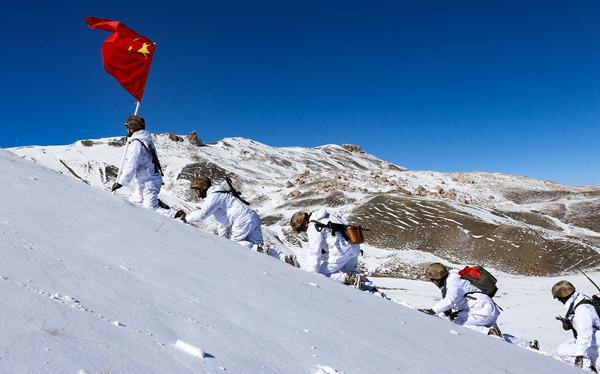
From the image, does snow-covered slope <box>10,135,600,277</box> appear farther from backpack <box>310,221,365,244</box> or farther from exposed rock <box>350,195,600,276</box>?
backpack <box>310,221,365,244</box>

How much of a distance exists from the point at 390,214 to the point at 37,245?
3324 centimetres

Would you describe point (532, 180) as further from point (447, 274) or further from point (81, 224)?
point (81, 224)

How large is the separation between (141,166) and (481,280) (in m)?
7.06

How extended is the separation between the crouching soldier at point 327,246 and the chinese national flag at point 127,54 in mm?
4744

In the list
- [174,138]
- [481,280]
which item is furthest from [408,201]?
[174,138]

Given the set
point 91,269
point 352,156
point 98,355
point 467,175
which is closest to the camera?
point 98,355

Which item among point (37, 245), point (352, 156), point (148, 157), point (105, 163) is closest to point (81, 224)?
point (37, 245)

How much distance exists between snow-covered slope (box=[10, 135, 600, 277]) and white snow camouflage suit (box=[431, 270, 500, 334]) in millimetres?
10735

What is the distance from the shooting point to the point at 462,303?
9.17 meters

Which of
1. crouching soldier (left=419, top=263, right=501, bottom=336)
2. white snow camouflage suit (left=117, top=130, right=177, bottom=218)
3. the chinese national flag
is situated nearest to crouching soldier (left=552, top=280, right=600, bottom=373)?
crouching soldier (left=419, top=263, right=501, bottom=336)

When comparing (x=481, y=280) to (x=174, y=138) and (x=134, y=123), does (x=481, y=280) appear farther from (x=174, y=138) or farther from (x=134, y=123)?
(x=174, y=138)

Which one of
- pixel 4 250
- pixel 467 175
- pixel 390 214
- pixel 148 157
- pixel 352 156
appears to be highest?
pixel 352 156

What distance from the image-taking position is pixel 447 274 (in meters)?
9.10

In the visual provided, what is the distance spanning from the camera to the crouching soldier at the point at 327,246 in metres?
9.01
